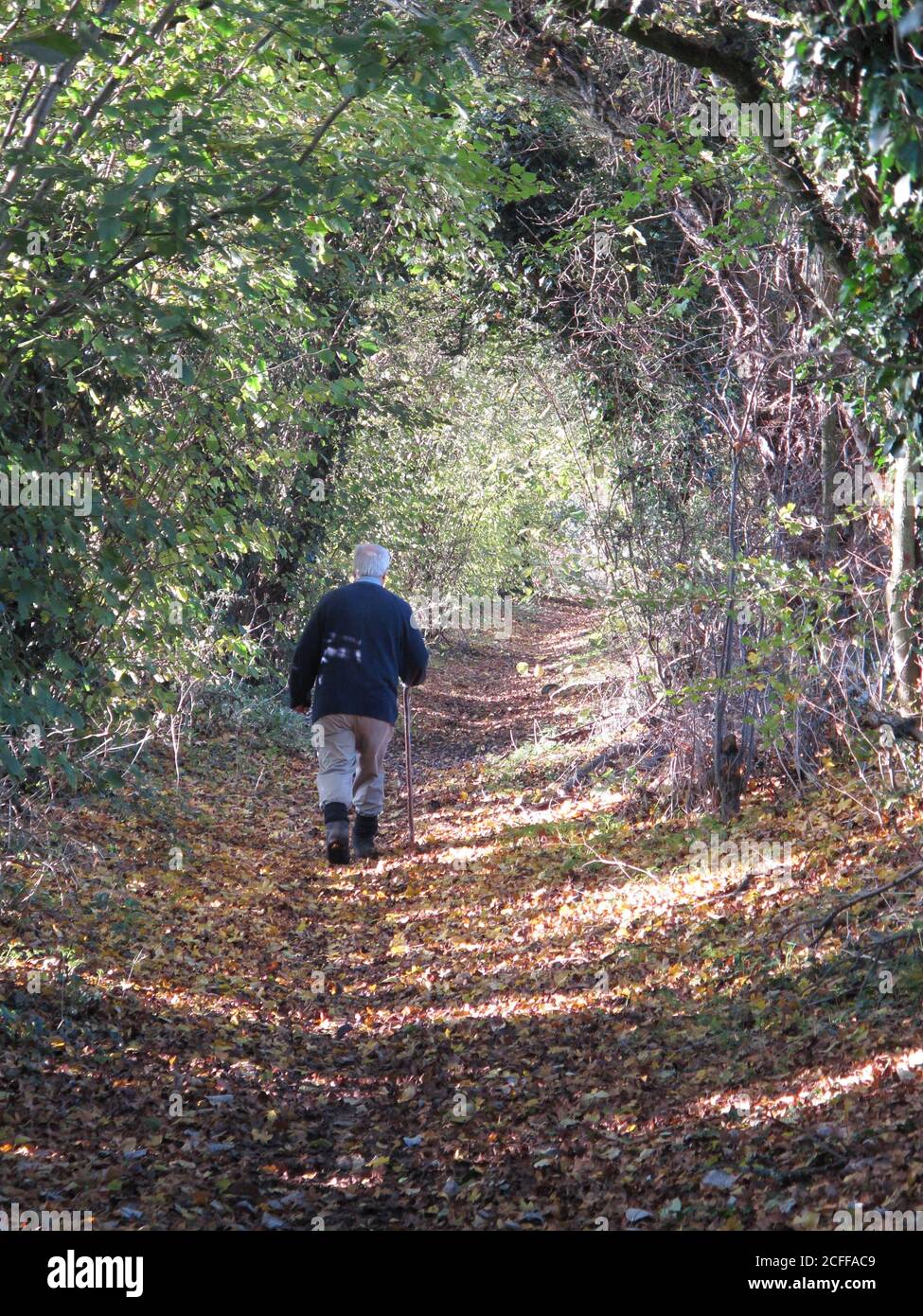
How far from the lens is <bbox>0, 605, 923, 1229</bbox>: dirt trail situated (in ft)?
13.8

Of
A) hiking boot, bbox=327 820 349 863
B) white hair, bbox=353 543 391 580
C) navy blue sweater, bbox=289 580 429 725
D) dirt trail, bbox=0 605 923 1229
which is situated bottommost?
dirt trail, bbox=0 605 923 1229

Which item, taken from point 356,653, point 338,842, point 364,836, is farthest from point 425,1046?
point 356,653

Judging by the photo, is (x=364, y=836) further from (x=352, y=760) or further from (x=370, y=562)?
(x=370, y=562)

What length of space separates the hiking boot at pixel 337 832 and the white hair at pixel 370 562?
181cm

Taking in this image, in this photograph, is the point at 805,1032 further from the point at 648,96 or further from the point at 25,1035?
the point at 648,96

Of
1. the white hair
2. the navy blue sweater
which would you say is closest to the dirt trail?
the navy blue sweater

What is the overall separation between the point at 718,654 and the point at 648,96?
451 centimetres

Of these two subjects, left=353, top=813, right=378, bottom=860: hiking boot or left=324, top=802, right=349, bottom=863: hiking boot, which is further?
left=353, top=813, right=378, bottom=860: hiking boot

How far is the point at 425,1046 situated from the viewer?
5836mm

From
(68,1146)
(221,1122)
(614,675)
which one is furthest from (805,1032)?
(614,675)

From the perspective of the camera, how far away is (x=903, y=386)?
183 inches

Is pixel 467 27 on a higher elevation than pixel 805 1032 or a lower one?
higher

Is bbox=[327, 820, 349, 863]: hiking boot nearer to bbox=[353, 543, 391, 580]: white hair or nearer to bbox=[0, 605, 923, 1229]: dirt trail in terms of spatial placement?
bbox=[0, 605, 923, 1229]: dirt trail

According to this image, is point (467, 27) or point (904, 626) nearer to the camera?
point (467, 27)
